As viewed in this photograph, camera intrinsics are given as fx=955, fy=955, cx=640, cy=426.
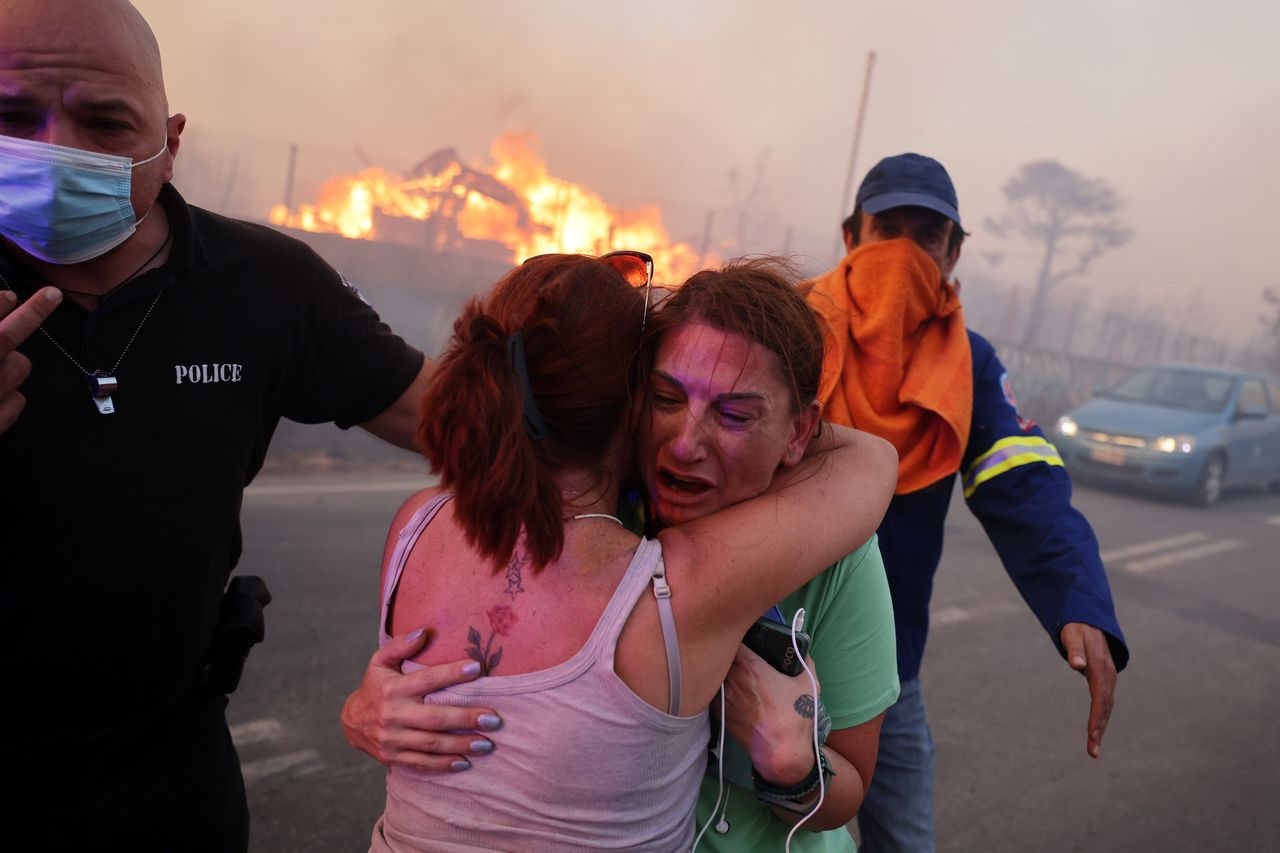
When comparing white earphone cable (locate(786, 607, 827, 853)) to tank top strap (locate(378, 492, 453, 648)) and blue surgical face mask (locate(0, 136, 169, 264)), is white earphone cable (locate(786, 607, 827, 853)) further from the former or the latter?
blue surgical face mask (locate(0, 136, 169, 264))

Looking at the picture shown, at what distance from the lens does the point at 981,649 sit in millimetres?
5504

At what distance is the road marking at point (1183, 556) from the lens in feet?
25.7

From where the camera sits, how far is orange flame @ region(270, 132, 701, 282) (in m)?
18.0

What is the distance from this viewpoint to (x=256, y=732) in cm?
369

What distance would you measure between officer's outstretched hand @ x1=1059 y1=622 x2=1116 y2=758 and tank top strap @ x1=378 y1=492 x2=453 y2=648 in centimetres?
141

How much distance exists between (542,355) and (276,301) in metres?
0.87

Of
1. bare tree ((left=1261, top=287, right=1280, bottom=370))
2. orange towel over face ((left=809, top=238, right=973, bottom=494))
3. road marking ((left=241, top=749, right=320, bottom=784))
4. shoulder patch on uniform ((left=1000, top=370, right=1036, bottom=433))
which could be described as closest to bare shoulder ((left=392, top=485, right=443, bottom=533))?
orange towel over face ((left=809, top=238, right=973, bottom=494))

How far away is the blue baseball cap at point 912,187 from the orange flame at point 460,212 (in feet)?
48.9

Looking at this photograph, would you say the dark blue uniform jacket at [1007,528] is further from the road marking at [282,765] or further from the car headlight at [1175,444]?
the car headlight at [1175,444]

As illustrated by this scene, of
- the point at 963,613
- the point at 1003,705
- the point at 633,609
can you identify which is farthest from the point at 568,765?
the point at 963,613

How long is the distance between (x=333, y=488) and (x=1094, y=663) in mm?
6552

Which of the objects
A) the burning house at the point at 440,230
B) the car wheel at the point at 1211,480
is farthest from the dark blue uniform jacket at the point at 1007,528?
the burning house at the point at 440,230

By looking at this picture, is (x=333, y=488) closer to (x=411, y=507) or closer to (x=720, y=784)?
(x=411, y=507)

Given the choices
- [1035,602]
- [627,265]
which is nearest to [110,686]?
[627,265]
